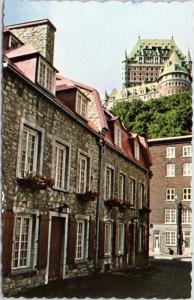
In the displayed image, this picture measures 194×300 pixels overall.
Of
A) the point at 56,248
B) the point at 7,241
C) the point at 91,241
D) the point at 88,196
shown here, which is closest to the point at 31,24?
the point at 88,196

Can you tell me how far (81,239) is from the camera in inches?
220

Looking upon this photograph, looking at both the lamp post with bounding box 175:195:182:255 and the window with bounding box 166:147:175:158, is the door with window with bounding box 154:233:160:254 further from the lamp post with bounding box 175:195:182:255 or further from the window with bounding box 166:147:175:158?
the window with bounding box 166:147:175:158

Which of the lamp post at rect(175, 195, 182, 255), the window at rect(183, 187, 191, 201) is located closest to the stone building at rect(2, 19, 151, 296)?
the lamp post at rect(175, 195, 182, 255)

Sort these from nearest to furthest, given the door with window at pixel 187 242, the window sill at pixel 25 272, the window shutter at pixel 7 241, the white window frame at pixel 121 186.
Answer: the window shutter at pixel 7 241, the window sill at pixel 25 272, the door with window at pixel 187 242, the white window frame at pixel 121 186

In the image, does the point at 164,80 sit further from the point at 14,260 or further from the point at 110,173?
the point at 14,260

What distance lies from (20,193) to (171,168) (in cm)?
192

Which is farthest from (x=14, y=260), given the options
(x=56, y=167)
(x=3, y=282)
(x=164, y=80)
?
(x=164, y=80)

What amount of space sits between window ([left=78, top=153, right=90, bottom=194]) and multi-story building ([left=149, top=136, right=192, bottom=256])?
81 centimetres

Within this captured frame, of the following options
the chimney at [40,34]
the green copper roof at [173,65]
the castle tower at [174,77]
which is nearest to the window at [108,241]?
the castle tower at [174,77]

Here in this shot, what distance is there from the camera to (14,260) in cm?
463

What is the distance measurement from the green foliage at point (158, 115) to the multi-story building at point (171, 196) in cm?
12

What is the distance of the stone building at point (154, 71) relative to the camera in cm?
516

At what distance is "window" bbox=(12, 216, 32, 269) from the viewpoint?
4.66m

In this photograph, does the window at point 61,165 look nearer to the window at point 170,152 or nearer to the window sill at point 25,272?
the window sill at point 25,272
